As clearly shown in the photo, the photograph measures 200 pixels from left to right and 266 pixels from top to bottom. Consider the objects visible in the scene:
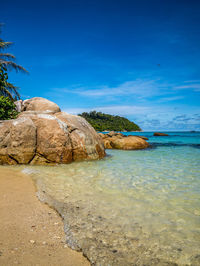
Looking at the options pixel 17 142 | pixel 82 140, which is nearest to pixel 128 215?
pixel 82 140

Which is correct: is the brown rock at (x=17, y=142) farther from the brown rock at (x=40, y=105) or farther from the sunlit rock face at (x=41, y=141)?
the brown rock at (x=40, y=105)

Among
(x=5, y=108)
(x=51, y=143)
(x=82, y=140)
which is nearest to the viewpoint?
(x=51, y=143)

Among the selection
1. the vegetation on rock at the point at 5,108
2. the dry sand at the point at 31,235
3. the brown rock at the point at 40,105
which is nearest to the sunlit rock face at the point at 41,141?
the vegetation on rock at the point at 5,108

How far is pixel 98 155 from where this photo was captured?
32.1 feet

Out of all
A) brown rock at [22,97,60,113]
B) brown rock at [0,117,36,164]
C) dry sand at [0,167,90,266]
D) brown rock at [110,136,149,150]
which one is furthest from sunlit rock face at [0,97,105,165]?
brown rock at [110,136,149,150]

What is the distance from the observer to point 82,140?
9000 mm

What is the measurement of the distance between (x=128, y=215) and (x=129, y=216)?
4cm

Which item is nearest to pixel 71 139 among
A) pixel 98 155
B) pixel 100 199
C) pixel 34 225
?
pixel 98 155

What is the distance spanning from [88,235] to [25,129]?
6334mm

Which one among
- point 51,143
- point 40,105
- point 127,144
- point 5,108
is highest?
point 40,105

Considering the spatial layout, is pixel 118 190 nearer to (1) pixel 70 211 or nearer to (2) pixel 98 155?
(1) pixel 70 211

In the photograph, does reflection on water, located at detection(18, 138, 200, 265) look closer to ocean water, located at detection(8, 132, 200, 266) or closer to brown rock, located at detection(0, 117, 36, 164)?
ocean water, located at detection(8, 132, 200, 266)

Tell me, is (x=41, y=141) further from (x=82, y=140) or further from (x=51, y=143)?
(x=82, y=140)

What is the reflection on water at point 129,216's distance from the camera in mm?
2301
